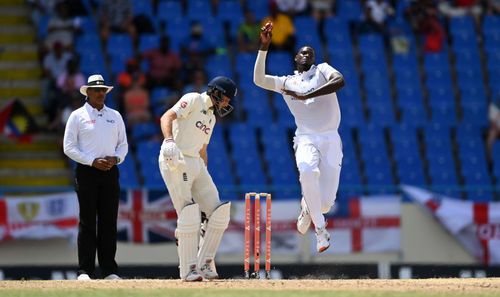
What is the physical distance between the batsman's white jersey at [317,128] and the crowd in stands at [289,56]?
252 inches

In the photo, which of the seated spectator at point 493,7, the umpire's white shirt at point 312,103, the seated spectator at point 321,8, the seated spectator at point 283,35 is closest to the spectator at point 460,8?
the seated spectator at point 493,7

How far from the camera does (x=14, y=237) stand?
17906 millimetres

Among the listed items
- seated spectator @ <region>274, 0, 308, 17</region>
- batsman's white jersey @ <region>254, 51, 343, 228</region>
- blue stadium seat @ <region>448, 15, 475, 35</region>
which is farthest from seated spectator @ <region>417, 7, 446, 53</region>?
batsman's white jersey @ <region>254, 51, 343, 228</region>

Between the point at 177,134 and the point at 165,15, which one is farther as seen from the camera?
the point at 165,15

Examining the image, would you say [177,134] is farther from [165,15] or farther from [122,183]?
[165,15]

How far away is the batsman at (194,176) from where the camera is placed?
12.5 metres

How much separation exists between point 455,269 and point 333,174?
16.8ft

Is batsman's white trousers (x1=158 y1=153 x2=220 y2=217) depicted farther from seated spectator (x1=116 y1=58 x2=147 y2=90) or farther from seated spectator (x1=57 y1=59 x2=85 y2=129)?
seated spectator (x1=116 y1=58 x2=147 y2=90)

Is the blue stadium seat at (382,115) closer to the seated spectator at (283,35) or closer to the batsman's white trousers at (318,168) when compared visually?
the seated spectator at (283,35)

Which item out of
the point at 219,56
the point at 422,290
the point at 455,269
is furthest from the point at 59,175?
the point at 422,290

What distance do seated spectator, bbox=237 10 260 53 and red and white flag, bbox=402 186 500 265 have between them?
427cm

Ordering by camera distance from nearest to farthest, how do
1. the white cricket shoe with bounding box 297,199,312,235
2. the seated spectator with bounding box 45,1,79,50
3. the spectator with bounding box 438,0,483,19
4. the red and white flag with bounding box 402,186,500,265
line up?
1. the white cricket shoe with bounding box 297,199,312,235
2. the red and white flag with bounding box 402,186,500,265
3. the seated spectator with bounding box 45,1,79,50
4. the spectator with bounding box 438,0,483,19

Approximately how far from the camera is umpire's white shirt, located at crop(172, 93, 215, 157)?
41.5 ft

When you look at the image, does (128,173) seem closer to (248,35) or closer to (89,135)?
(248,35)
